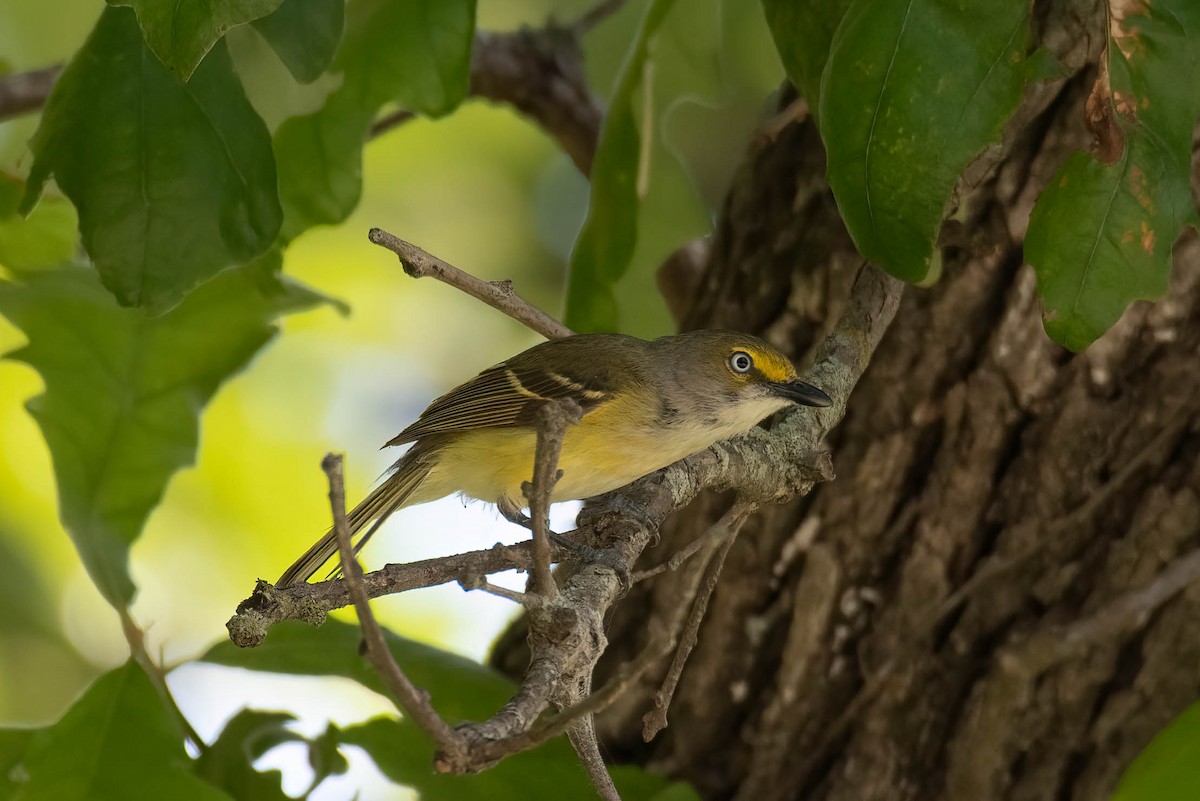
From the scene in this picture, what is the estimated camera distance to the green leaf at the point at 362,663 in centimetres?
319

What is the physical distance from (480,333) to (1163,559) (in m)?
4.43

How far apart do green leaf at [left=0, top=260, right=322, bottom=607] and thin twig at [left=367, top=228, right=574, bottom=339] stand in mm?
635

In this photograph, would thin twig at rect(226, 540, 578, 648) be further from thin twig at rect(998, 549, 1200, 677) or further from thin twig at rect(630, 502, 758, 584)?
thin twig at rect(998, 549, 1200, 677)

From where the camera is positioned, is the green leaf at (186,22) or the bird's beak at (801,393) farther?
the bird's beak at (801,393)

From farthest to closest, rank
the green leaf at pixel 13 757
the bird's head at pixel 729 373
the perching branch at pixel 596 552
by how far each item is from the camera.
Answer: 1. the bird's head at pixel 729 373
2. the green leaf at pixel 13 757
3. the perching branch at pixel 596 552

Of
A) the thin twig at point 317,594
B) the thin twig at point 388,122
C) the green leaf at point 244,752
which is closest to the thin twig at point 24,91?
the thin twig at point 388,122

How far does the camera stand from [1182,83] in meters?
2.24

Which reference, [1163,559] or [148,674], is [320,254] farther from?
[1163,559]

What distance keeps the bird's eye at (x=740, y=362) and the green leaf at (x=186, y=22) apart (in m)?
2.02

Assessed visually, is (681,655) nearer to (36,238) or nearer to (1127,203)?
(1127,203)

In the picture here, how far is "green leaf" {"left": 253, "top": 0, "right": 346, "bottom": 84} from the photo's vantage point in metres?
2.48

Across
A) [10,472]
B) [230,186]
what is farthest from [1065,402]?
[10,472]

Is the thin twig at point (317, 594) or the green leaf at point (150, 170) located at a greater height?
the green leaf at point (150, 170)

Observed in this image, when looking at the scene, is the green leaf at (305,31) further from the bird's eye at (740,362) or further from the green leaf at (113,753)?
the bird's eye at (740,362)
